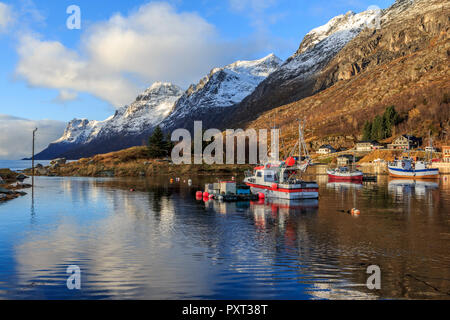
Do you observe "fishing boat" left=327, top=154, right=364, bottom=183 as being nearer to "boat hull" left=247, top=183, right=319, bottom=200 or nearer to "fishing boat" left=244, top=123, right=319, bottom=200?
"fishing boat" left=244, top=123, right=319, bottom=200

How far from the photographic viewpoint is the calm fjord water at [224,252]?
73.7 ft

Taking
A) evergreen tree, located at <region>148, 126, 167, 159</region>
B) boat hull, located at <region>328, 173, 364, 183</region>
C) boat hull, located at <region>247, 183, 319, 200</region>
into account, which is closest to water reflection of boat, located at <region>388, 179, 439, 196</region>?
boat hull, located at <region>328, 173, 364, 183</region>

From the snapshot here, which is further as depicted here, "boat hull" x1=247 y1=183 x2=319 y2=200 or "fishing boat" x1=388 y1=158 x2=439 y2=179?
"fishing boat" x1=388 y1=158 x2=439 y2=179

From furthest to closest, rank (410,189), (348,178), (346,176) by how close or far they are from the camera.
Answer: (346,176), (348,178), (410,189)

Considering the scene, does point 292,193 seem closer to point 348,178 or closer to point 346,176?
point 348,178

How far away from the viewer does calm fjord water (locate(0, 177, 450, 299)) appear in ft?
73.7

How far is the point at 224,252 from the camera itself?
31.8 metres

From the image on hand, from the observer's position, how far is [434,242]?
116 ft

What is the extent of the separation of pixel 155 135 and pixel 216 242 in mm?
147640

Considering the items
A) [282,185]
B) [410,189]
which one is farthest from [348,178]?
[282,185]

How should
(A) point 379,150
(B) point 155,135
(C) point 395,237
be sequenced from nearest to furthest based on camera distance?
(C) point 395,237 → (B) point 155,135 → (A) point 379,150

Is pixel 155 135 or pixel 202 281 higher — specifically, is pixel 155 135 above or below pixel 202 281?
above
